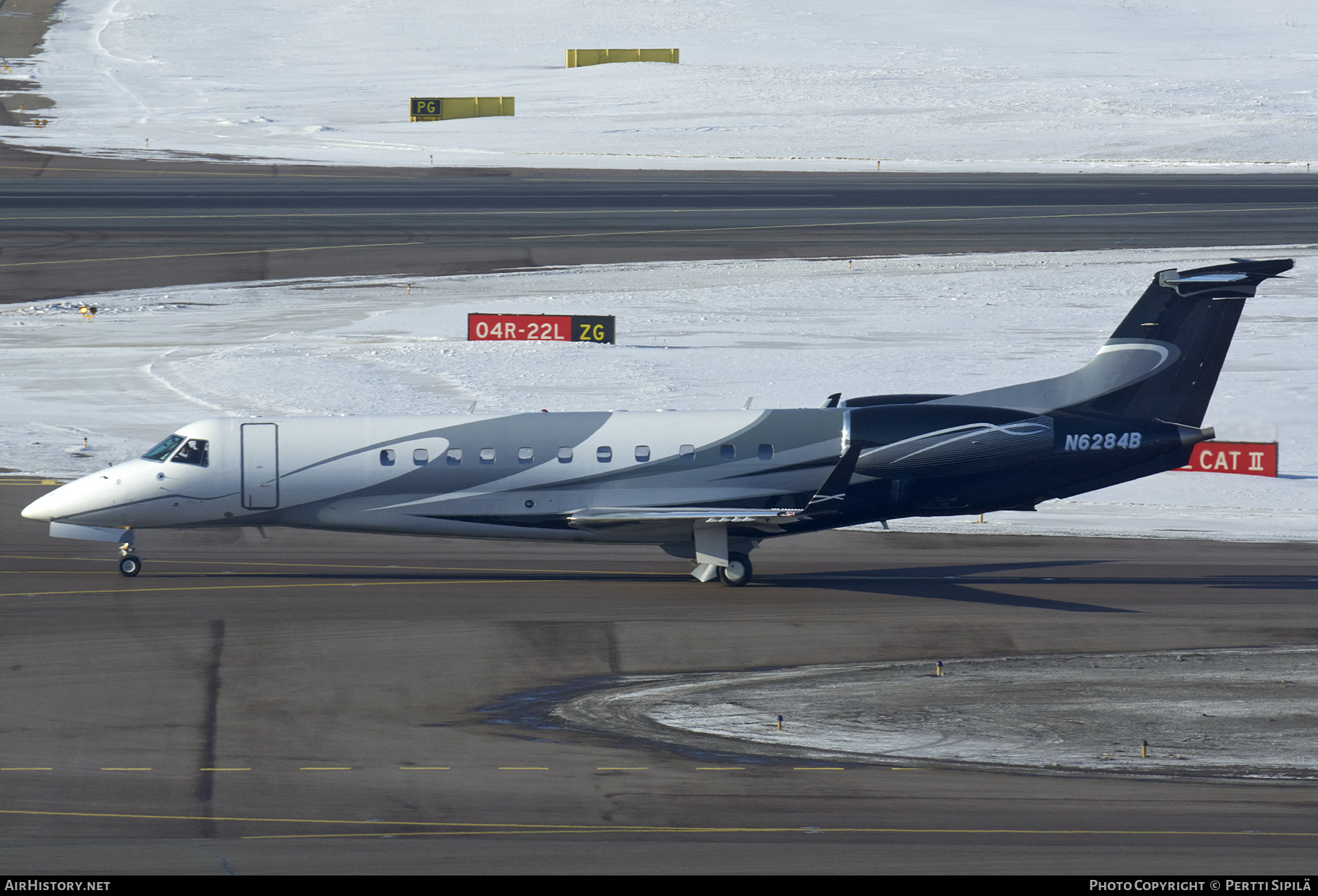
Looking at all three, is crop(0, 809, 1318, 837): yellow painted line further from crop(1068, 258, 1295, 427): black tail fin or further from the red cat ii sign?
the red cat ii sign

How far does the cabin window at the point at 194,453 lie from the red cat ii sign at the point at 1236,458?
2099 centimetres

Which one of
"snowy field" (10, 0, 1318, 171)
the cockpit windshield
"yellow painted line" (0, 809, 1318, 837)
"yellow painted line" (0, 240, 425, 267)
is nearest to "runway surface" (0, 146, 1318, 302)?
"yellow painted line" (0, 240, 425, 267)

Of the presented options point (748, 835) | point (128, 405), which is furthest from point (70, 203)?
point (748, 835)

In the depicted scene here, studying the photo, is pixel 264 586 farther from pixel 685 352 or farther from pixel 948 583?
pixel 685 352

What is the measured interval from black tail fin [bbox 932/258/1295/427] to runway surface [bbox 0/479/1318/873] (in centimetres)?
321

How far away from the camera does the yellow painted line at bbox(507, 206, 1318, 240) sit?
57844mm

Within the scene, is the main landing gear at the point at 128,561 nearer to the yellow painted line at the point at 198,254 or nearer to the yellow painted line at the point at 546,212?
the yellow painted line at the point at 198,254

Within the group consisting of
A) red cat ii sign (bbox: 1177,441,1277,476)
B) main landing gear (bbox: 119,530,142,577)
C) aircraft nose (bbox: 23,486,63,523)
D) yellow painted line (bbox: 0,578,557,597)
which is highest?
red cat ii sign (bbox: 1177,441,1277,476)

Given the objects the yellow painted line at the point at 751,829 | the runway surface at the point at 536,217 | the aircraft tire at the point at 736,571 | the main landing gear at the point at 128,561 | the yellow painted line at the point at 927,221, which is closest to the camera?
the yellow painted line at the point at 751,829

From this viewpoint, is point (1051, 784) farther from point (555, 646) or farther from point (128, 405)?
point (128, 405)

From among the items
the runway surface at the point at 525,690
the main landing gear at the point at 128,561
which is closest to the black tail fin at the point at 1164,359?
the runway surface at the point at 525,690

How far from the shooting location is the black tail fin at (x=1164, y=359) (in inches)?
→ 1101

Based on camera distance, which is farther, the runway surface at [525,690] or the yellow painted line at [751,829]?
the yellow painted line at [751,829]

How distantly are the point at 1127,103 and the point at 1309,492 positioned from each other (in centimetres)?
5714
